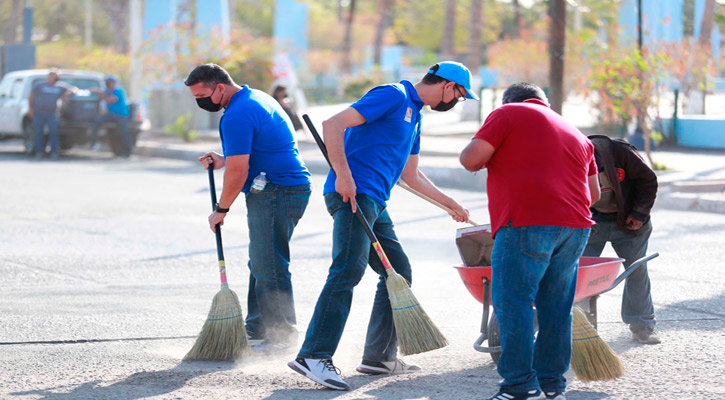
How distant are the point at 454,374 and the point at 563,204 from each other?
Answer: 4.41 feet

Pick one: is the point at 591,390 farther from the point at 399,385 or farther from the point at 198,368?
the point at 198,368

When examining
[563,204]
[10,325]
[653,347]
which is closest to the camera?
[563,204]

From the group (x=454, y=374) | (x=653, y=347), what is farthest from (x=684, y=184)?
(x=454, y=374)

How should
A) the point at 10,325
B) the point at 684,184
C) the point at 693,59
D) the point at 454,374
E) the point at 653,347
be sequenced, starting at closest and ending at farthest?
the point at 454,374, the point at 653,347, the point at 10,325, the point at 684,184, the point at 693,59

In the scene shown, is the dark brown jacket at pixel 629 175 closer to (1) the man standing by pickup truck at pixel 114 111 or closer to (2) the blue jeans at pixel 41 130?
(1) the man standing by pickup truck at pixel 114 111

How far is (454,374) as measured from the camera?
5.36m

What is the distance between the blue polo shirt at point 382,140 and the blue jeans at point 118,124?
17087 mm

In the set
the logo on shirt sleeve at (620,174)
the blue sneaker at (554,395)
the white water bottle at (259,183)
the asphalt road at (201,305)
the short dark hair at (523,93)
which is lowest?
the asphalt road at (201,305)

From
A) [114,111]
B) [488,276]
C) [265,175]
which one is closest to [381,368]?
[488,276]

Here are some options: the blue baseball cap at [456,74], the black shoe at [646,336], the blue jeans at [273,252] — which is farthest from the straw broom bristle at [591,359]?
the blue jeans at [273,252]

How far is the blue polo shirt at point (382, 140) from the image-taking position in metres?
4.95

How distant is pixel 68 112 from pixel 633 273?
1712cm

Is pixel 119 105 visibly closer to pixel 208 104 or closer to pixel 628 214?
pixel 208 104

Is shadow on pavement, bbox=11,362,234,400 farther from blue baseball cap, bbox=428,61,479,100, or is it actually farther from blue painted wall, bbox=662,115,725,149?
blue painted wall, bbox=662,115,725,149
